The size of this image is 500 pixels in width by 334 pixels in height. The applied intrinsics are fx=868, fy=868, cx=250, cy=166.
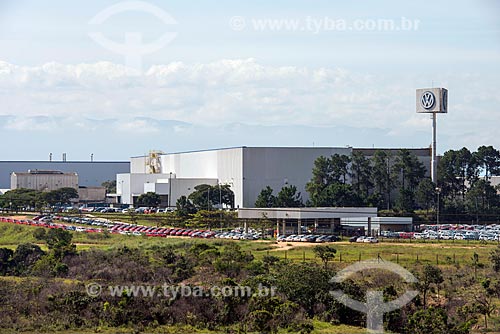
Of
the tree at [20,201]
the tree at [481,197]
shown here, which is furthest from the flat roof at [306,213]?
the tree at [20,201]

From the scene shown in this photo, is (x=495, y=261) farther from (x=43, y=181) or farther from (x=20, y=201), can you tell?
(x=43, y=181)

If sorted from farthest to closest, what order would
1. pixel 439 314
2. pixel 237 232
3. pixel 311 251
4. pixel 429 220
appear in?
pixel 429 220 < pixel 237 232 < pixel 311 251 < pixel 439 314

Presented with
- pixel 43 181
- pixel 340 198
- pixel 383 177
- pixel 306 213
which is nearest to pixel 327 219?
pixel 306 213

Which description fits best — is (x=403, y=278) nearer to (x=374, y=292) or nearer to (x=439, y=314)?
(x=374, y=292)

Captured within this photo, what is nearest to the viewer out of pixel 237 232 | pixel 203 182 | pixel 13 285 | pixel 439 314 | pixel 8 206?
pixel 439 314

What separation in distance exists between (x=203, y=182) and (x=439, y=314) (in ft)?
183

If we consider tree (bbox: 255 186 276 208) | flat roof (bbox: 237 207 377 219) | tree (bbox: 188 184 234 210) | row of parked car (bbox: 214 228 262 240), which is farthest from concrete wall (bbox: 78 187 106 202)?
row of parked car (bbox: 214 228 262 240)

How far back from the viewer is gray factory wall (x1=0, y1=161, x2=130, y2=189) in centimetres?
12344

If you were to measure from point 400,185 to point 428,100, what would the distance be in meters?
7.80

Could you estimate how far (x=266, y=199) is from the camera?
68.8 meters

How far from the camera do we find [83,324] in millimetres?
27500

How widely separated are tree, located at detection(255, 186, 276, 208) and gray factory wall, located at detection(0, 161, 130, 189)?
58019 mm

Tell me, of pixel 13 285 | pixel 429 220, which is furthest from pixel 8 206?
pixel 13 285

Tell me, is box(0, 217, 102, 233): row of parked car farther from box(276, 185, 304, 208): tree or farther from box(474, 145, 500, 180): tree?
box(474, 145, 500, 180): tree
